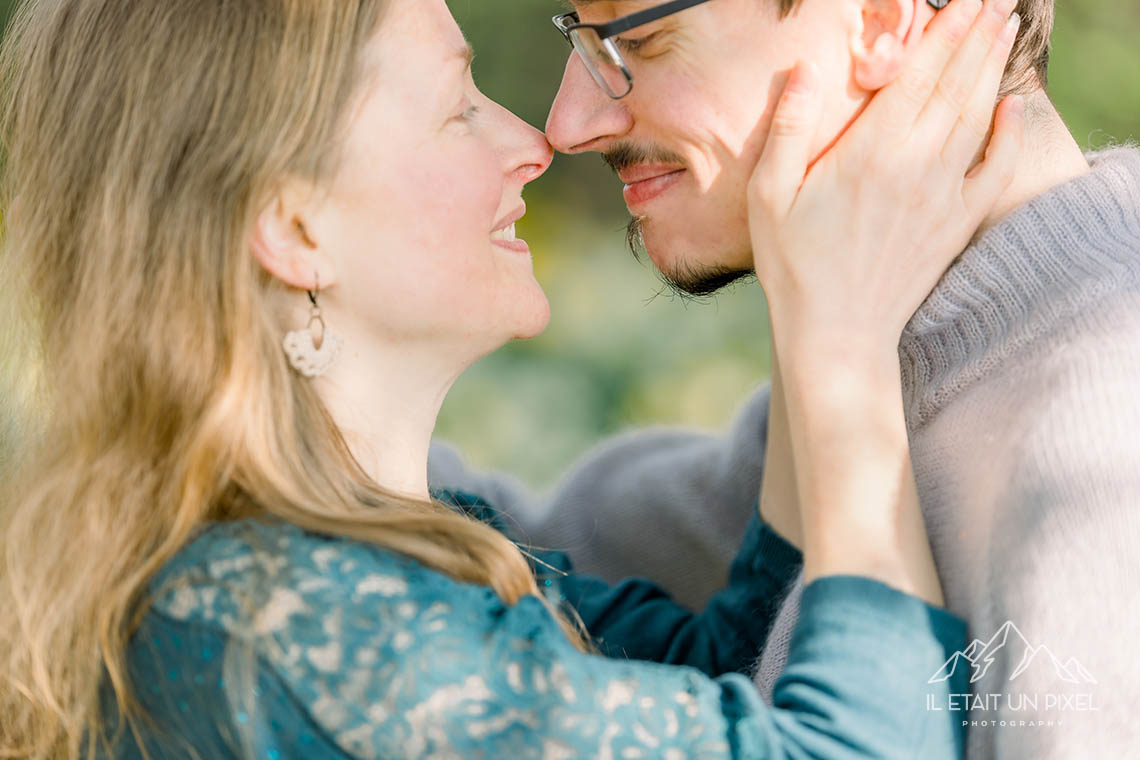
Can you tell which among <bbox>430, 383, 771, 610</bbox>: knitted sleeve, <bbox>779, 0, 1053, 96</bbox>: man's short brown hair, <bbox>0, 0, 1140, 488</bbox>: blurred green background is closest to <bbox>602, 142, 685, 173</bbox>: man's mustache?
<bbox>779, 0, 1053, 96</bbox>: man's short brown hair

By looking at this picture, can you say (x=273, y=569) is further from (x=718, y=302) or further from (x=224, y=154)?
(x=718, y=302)

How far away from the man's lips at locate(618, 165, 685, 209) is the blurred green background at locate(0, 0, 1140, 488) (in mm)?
2383

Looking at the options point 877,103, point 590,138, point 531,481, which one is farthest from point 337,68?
point 531,481

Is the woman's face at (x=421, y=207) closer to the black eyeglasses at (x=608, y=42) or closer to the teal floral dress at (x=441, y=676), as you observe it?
the black eyeglasses at (x=608, y=42)

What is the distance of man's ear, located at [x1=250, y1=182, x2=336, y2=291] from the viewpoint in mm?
1692

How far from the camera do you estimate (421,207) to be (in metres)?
1.79

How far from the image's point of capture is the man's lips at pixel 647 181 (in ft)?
7.06

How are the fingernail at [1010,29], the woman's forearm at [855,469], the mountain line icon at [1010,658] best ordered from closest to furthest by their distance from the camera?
1. the mountain line icon at [1010,658]
2. the woman's forearm at [855,469]
3. the fingernail at [1010,29]

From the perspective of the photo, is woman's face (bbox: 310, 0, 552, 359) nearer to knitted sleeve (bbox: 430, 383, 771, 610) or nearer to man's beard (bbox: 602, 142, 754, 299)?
man's beard (bbox: 602, 142, 754, 299)

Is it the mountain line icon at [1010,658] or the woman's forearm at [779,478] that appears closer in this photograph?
the mountain line icon at [1010,658]

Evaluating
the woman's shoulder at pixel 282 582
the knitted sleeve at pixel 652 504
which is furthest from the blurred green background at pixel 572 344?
the woman's shoulder at pixel 282 582

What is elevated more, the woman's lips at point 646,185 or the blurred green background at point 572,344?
the woman's lips at point 646,185

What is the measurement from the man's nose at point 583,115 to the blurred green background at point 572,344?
95.3 inches

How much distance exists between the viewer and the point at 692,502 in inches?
95.3
